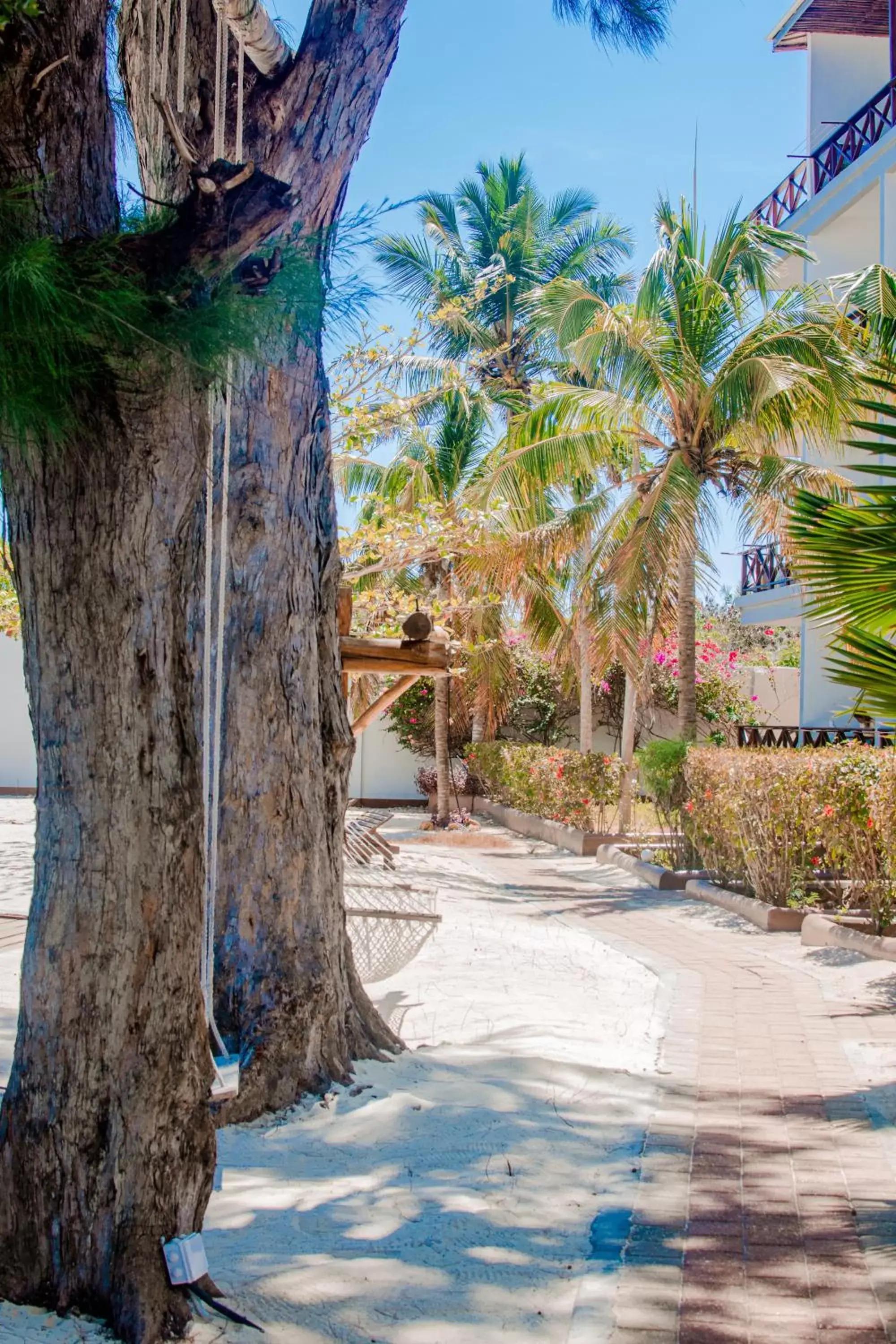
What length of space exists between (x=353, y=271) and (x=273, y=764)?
2.54 m

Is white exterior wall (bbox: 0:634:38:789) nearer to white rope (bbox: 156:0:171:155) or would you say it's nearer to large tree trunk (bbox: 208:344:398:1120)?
large tree trunk (bbox: 208:344:398:1120)

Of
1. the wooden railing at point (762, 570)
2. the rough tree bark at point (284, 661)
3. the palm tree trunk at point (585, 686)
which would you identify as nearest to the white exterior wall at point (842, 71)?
the wooden railing at point (762, 570)

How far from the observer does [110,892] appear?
3086mm

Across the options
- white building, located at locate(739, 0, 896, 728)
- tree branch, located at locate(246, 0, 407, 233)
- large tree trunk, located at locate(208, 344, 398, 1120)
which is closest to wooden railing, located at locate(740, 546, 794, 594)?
white building, located at locate(739, 0, 896, 728)

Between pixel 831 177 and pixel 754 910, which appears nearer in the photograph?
pixel 754 910

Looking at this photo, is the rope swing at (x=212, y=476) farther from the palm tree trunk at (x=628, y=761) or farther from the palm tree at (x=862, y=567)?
the palm tree trunk at (x=628, y=761)

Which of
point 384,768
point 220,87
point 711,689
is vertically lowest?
point 384,768

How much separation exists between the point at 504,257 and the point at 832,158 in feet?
24.8

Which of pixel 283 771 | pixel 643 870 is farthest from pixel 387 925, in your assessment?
pixel 643 870

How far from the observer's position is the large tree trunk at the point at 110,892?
3006mm

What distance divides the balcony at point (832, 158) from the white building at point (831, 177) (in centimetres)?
2

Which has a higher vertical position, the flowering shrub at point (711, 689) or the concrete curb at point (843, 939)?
the flowering shrub at point (711, 689)

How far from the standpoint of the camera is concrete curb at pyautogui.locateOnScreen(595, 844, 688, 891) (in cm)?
1322

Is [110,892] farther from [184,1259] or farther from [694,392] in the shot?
[694,392]
